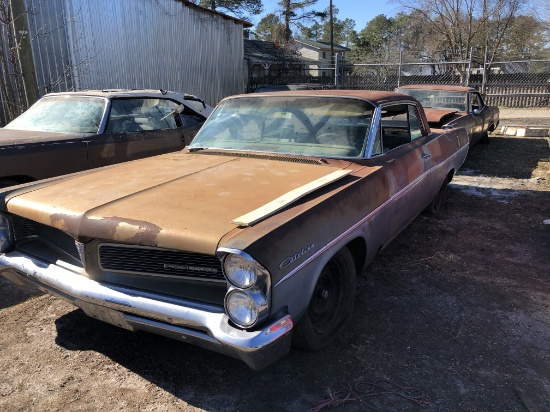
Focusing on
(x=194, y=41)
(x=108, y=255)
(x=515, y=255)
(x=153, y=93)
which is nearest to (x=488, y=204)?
(x=515, y=255)

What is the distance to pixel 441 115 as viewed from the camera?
25.3 ft

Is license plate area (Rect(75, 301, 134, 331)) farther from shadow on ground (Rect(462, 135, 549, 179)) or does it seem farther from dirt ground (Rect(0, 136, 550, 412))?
shadow on ground (Rect(462, 135, 549, 179))

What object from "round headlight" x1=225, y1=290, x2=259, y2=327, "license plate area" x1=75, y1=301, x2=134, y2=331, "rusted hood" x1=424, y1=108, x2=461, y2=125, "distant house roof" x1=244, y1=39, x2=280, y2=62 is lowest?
"license plate area" x1=75, y1=301, x2=134, y2=331

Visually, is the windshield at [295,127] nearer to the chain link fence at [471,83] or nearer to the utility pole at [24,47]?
the utility pole at [24,47]

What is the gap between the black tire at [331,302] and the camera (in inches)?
106

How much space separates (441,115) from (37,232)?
6.85m

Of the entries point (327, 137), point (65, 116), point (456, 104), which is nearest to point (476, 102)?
point (456, 104)

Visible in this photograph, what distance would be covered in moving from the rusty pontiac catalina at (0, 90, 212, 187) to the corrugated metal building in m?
4.03

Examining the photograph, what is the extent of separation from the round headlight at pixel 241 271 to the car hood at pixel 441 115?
20.6 ft

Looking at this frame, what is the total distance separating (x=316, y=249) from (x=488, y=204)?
4533 mm

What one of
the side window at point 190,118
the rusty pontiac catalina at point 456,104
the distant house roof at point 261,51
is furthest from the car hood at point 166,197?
the distant house roof at point 261,51

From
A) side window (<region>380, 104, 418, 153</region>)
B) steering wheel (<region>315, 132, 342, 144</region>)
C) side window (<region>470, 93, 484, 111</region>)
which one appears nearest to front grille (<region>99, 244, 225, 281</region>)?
steering wheel (<region>315, 132, 342, 144</region>)

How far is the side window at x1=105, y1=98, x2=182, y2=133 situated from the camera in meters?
5.54

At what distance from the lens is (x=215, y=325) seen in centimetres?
205
